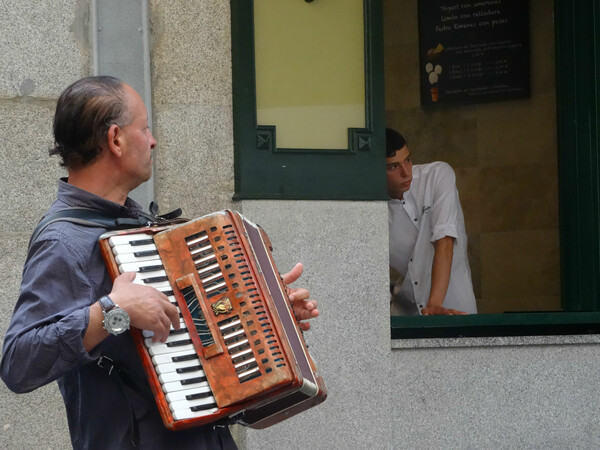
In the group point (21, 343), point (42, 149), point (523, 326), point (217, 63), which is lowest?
point (523, 326)

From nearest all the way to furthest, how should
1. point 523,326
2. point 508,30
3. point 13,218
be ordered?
point 13,218 < point 523,326 < point 508,30

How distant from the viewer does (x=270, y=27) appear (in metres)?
6.43

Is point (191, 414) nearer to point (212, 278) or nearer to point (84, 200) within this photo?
point (212, 278)

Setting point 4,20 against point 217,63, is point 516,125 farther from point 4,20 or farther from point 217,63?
point 4,20

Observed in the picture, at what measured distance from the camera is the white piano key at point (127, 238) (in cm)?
327

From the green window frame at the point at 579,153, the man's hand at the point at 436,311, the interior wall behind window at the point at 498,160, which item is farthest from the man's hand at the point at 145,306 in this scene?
the interior wall behind window at the point at 498,160

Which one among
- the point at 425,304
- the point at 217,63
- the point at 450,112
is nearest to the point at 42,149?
the point at 217,63

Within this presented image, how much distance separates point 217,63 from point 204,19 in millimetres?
249

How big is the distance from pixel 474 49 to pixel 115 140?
19.1 feet

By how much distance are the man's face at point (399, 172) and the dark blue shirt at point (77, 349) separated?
3.61 m

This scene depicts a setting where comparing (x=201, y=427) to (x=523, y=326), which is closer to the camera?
(x=201, y=427)

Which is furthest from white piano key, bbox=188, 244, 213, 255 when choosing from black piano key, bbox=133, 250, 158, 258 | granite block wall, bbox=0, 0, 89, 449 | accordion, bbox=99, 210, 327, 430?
granite block wall, bbox=0, 0, 89, 449

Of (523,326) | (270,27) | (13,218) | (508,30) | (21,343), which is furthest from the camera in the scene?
(508,30)

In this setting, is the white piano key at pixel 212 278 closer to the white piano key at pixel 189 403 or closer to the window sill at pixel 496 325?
the white piano key at pixel 189 403
